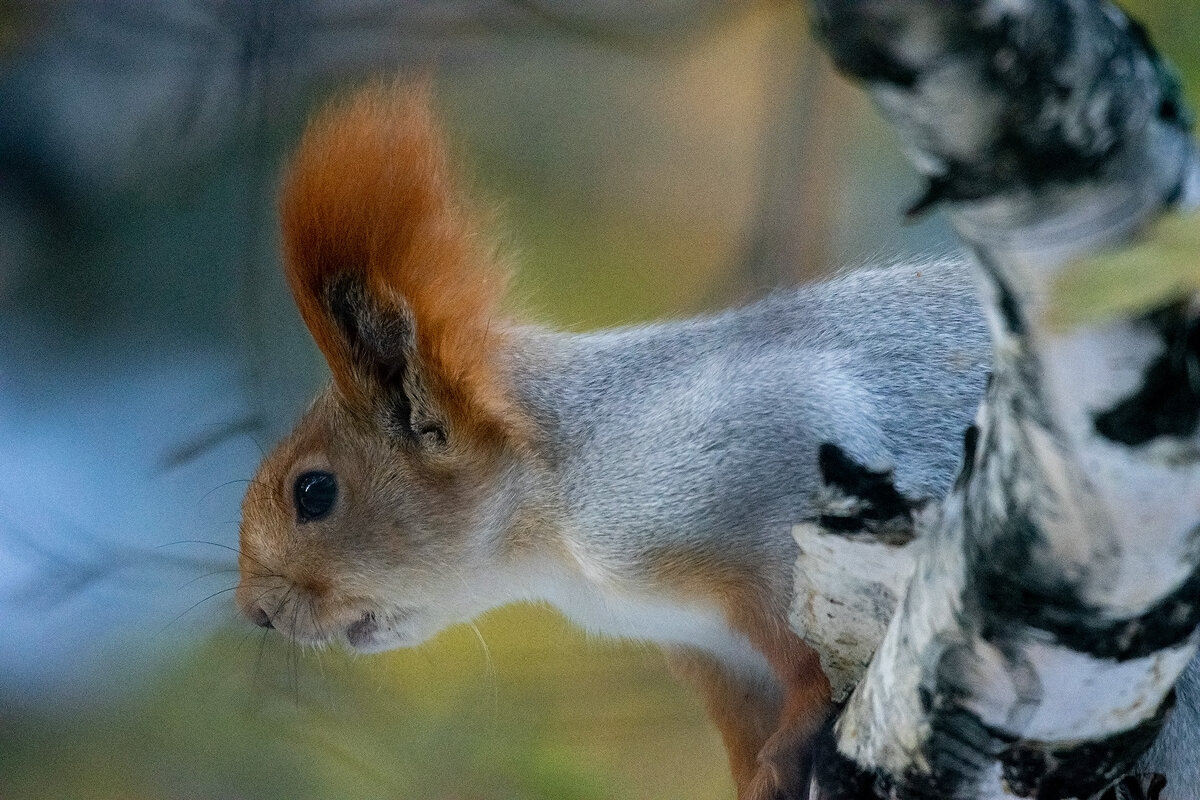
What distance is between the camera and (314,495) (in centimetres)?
104

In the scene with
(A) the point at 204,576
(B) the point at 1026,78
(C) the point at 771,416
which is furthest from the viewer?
(A) the point at 204,576

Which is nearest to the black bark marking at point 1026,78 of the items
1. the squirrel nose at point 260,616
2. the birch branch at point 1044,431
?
the birch branch at point 1044,431

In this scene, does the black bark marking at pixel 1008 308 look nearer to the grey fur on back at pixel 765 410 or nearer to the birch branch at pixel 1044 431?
the birch branch at pixel 1044 431

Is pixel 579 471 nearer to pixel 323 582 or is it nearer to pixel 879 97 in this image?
pixel 323 582

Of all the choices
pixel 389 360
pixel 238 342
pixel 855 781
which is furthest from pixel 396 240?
pixel 238 342

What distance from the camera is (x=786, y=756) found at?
762 millimetres

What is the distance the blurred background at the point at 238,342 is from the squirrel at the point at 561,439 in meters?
0.29

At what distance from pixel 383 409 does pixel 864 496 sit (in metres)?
0.48

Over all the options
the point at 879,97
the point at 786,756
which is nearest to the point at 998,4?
the point at 879,97

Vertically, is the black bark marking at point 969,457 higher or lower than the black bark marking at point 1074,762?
higher

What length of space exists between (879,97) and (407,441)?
743 millimetres

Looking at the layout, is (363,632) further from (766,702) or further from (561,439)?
(766,702)

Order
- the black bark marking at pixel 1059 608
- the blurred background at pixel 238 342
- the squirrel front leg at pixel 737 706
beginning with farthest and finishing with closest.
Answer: the blurred background at pixel 238 342 < the squirrel front leg at pixel 737 706 < the black bark marking at pixel 1059 608

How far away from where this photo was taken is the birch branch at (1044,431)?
0.31 metres
